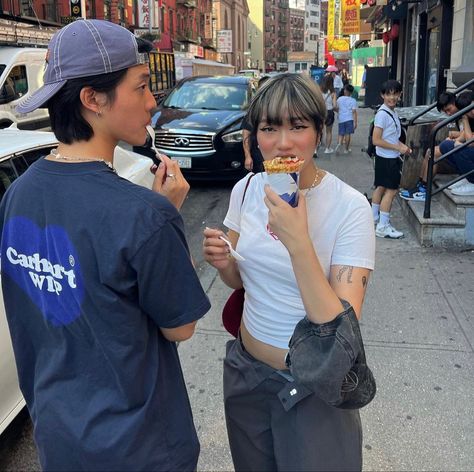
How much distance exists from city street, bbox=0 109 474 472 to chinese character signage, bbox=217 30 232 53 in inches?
2516

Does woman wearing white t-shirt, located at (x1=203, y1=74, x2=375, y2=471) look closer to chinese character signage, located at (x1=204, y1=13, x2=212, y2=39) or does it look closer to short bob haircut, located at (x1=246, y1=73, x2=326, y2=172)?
short bob haircut, located at (x1=246, y1=73, x2=326, y2=172)

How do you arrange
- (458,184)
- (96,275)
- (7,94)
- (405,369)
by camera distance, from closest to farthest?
(96,275) < (405,369) < (458,184) < (7,94)

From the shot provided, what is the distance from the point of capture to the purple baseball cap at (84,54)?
127cm

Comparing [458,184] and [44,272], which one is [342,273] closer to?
[44,272]

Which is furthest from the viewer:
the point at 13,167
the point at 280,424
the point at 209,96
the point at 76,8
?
the point at 76,8

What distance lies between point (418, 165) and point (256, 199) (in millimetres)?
6012

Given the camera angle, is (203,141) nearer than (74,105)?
No

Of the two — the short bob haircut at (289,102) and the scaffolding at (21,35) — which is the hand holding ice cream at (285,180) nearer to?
the short bob haircut at (289,102)

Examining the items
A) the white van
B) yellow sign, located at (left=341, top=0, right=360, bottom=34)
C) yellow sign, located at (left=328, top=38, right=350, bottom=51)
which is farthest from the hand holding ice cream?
yellow sign, located at (left=328, top=38, right=350, bottom=51)

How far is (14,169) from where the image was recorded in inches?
130

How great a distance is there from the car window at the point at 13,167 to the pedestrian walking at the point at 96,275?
79.8 inches

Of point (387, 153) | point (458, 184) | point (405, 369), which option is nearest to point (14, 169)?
point (405, 369)

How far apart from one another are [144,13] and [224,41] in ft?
100

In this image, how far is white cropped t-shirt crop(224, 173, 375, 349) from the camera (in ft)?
5.03
